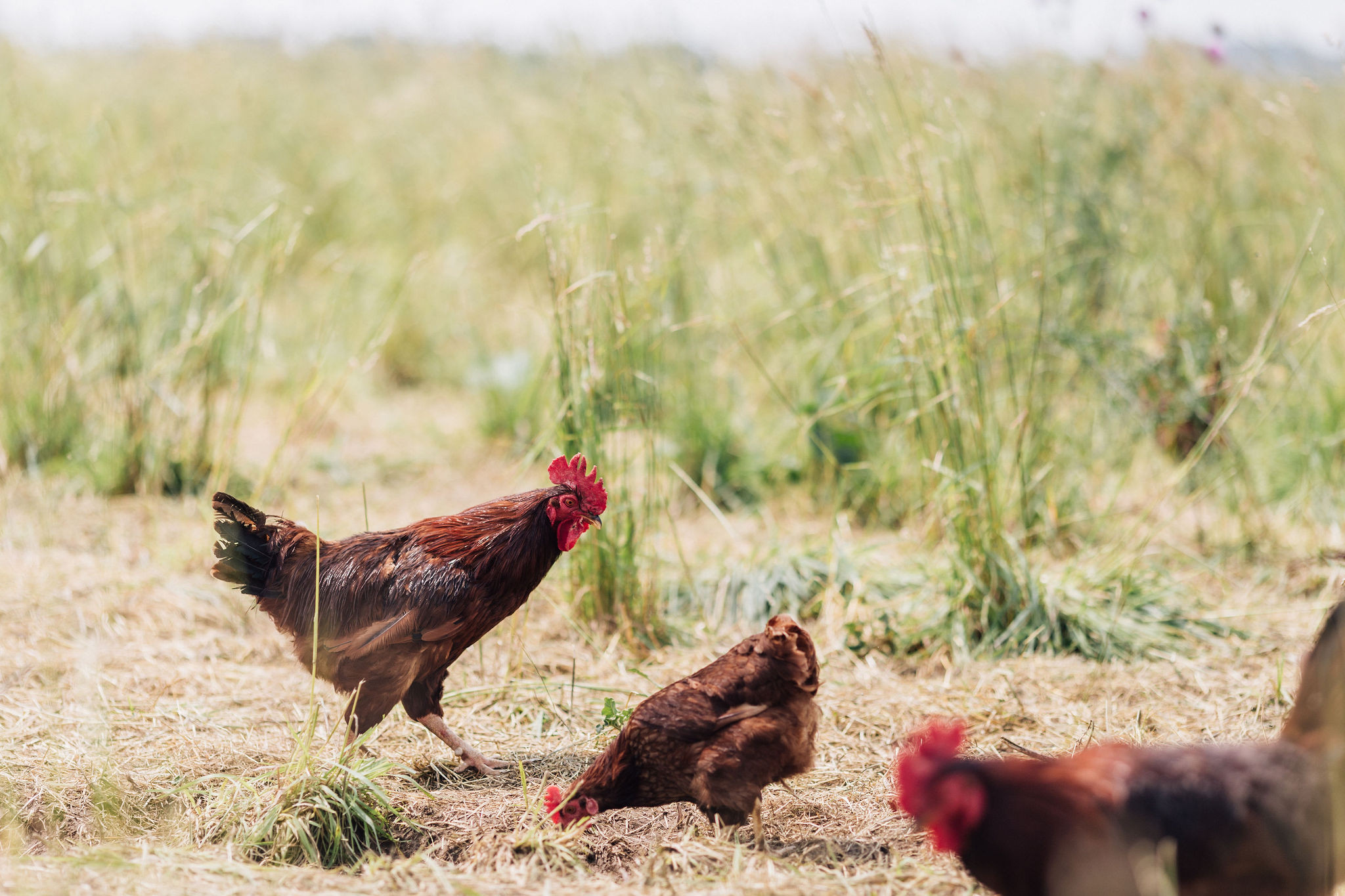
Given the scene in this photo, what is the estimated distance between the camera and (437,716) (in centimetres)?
292

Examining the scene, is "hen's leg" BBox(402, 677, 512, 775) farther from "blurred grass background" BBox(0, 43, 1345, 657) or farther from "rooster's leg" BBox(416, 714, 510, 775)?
"blurred grass background" BBox(0, 43, 1345, 657)

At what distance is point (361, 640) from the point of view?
2.75m

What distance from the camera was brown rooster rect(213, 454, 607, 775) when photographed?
107 inches

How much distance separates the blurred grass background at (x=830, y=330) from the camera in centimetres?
370

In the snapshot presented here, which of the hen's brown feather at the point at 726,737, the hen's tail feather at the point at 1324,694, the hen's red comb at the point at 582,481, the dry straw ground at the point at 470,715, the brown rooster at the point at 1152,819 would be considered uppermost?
the hen's red comb at the point at 582,481

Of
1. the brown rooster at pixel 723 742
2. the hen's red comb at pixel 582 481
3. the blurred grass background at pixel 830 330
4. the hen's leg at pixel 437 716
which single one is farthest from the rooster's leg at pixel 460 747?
the blurred grass background at pixel 830 330

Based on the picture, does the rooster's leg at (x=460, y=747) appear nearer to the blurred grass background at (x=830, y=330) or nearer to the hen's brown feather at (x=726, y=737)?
the hen's brown feather at (x=726, y=737)

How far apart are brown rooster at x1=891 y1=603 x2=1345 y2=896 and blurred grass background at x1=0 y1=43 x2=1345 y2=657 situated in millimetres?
1450

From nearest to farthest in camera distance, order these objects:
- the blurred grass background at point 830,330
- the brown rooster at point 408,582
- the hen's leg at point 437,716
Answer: the brown rooster at point 408,582 < the hen's leg at point 437,716 < the blurred grass background at point 830,330

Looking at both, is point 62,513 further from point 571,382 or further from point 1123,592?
point 1123,592

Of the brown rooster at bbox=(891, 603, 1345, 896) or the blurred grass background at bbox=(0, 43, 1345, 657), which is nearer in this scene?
the brown rooster at bbox=(891, 603, 1345, 896)

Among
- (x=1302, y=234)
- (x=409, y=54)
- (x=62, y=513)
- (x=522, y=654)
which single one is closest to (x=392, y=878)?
(x=522, y=654)

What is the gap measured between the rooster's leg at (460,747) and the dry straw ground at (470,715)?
45mm

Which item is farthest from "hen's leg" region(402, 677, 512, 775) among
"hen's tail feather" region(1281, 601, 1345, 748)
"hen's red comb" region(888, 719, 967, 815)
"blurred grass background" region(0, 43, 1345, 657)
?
"hen's tail feather" region(1281, 601, 1345, 748)
